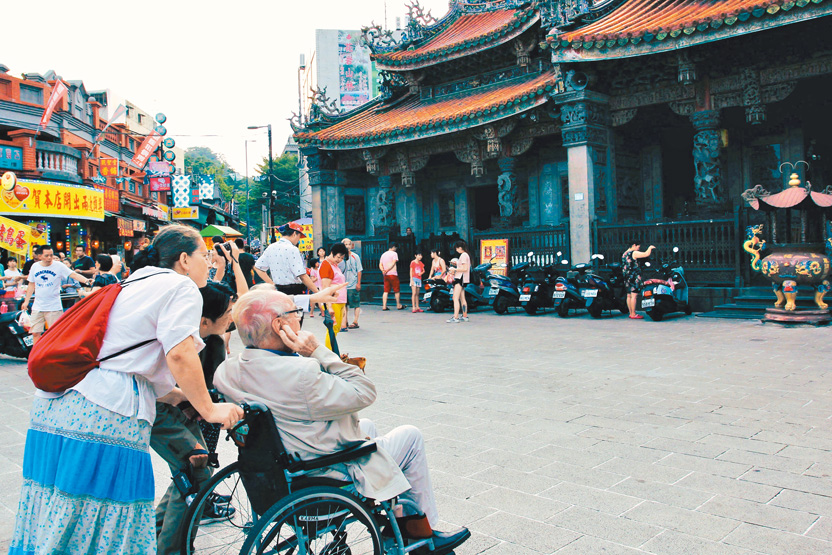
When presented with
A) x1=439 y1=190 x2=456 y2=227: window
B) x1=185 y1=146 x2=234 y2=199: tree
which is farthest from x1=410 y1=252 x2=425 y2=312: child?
x1=185 y1=146 x2=234 y2=199: tree

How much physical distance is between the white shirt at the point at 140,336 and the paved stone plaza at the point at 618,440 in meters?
1.67

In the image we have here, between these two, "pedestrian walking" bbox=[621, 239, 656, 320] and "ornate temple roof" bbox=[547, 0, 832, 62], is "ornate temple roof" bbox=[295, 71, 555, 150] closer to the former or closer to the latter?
"ornate temple roof" bbox=[547, 0, 832, 62]

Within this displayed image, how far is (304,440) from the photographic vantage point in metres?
2.56

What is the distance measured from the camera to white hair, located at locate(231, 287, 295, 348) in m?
2.60

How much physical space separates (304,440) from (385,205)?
1754 cm

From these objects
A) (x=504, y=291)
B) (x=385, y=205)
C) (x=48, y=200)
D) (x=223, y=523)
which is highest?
(x=48, y=200)

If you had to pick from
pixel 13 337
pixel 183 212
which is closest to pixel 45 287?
pixel 13 337

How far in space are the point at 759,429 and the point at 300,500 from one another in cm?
385

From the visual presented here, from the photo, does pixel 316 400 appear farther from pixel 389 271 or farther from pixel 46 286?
pixel 389 271

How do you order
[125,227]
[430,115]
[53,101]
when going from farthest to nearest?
[125,227] → [53,101] → [430,115]

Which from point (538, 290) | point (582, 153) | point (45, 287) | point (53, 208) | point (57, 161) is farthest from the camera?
point (57, 161)

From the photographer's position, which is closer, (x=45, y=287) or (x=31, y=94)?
(x=45, y=287)

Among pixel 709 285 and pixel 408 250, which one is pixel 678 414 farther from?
pixel 408 250

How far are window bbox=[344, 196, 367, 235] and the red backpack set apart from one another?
19.3 metres
